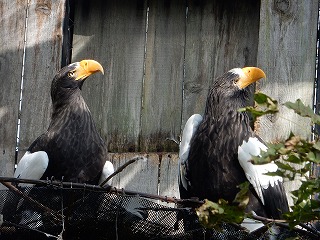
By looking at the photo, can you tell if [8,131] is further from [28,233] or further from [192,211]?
[192,211]

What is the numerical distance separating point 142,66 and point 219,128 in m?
0.86

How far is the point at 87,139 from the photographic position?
5.91 metres

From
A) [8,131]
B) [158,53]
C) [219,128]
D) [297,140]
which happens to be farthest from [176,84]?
[297,140]

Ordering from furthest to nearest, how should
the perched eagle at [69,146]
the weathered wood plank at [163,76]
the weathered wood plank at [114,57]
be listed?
the weathered wood plank at [114,57]
the weathered wood plank at [163,76]
the perched eagle at [69,146]

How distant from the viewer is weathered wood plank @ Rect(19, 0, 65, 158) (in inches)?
237

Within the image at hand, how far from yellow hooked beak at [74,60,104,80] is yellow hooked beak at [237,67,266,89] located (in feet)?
2.80

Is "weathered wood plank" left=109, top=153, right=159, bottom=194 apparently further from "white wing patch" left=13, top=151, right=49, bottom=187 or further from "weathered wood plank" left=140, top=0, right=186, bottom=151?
"white wing patch" left=13, top=151, right=49, bottom=187

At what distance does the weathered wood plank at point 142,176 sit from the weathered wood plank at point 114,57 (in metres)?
0.30

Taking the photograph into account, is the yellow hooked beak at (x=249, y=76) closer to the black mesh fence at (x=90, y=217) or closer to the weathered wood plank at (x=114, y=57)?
the weathered wood plank at (x=114, y=57)

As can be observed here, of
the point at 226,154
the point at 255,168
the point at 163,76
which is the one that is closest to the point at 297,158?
the point at 255,168

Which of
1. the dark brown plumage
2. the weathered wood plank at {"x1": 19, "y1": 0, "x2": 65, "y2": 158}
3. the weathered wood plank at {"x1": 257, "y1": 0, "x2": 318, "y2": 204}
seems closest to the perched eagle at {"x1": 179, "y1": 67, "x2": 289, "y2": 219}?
the weathered wood plank at {"x1": 257, "y1": 0, "x2": 318, "y2": 204}

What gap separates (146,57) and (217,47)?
47 centimetres

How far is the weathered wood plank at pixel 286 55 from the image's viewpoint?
5.69 metres

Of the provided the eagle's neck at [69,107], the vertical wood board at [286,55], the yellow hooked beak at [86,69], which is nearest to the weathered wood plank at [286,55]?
the vertical wood board at [286,55]
